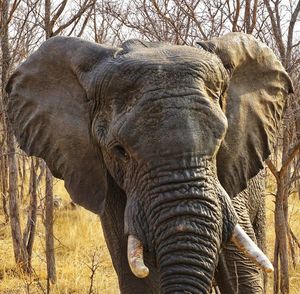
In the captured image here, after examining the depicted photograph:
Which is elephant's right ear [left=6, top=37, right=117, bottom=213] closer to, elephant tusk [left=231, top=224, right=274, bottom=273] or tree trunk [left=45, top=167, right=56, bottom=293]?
elephant tusk [left=231, top=224, right=274, bottom=273]

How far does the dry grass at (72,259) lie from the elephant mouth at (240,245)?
1.90m

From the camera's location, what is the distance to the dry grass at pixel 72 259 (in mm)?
6634

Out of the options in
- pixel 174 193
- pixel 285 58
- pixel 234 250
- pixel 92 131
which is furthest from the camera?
pixel 285 58

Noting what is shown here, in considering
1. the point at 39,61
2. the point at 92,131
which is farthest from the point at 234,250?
the point at 39,61

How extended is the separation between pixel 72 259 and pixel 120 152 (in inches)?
205

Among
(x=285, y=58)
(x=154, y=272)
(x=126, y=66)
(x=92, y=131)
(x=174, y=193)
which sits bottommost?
(x=154, y=272)

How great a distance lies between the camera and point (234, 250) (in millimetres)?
3801

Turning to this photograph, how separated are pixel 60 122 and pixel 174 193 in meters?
1.09

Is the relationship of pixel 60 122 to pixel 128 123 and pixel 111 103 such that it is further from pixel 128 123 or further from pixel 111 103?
pixel 128 123

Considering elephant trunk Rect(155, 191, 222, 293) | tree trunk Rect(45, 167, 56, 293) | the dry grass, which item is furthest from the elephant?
tree trunk Rect(45, 167, 56, 293)

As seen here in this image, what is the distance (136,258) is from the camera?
290 cm

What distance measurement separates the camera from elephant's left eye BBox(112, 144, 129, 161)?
10.4ft

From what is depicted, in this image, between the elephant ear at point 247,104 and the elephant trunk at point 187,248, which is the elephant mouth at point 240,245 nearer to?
the elephant trunk at point 187,248

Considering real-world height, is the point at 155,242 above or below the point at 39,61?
below
